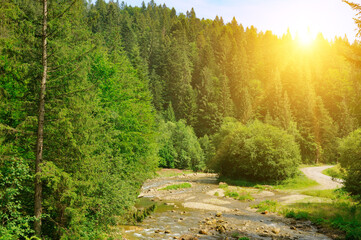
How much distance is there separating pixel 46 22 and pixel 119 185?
9.62 m

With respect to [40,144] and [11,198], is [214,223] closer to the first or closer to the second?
[40,144]

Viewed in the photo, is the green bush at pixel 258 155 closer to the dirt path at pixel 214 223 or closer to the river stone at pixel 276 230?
the dirt path at pixel 214 223

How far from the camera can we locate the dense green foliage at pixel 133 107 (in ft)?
34.1

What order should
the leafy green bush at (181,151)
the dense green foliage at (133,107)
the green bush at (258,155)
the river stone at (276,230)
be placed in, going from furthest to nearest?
the leafy green bush at (181,151)
the green bush at (258,155)
the river stone at (276,230)
the dense green foliage at (133,107)

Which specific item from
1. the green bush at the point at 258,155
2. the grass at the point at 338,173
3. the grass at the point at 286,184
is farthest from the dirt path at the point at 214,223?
the green bush at the point at 258,155

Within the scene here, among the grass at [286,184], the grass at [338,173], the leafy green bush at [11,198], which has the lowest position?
the grass at [286,184]

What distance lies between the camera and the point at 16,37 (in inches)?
400

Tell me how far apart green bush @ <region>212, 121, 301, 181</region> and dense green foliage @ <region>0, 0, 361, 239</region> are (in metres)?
0.20

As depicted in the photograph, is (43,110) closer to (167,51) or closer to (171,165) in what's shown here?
(171,165)

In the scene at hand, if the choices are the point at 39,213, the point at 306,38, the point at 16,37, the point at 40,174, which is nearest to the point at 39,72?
the point at 16,37

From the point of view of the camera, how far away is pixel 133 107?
24.8m

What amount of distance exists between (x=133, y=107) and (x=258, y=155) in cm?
2525

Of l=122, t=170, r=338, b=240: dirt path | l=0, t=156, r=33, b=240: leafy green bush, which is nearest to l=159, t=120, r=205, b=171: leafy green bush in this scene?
l=122, t=170, r=338, b=240: dirt path

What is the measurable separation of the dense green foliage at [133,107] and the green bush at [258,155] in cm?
20
